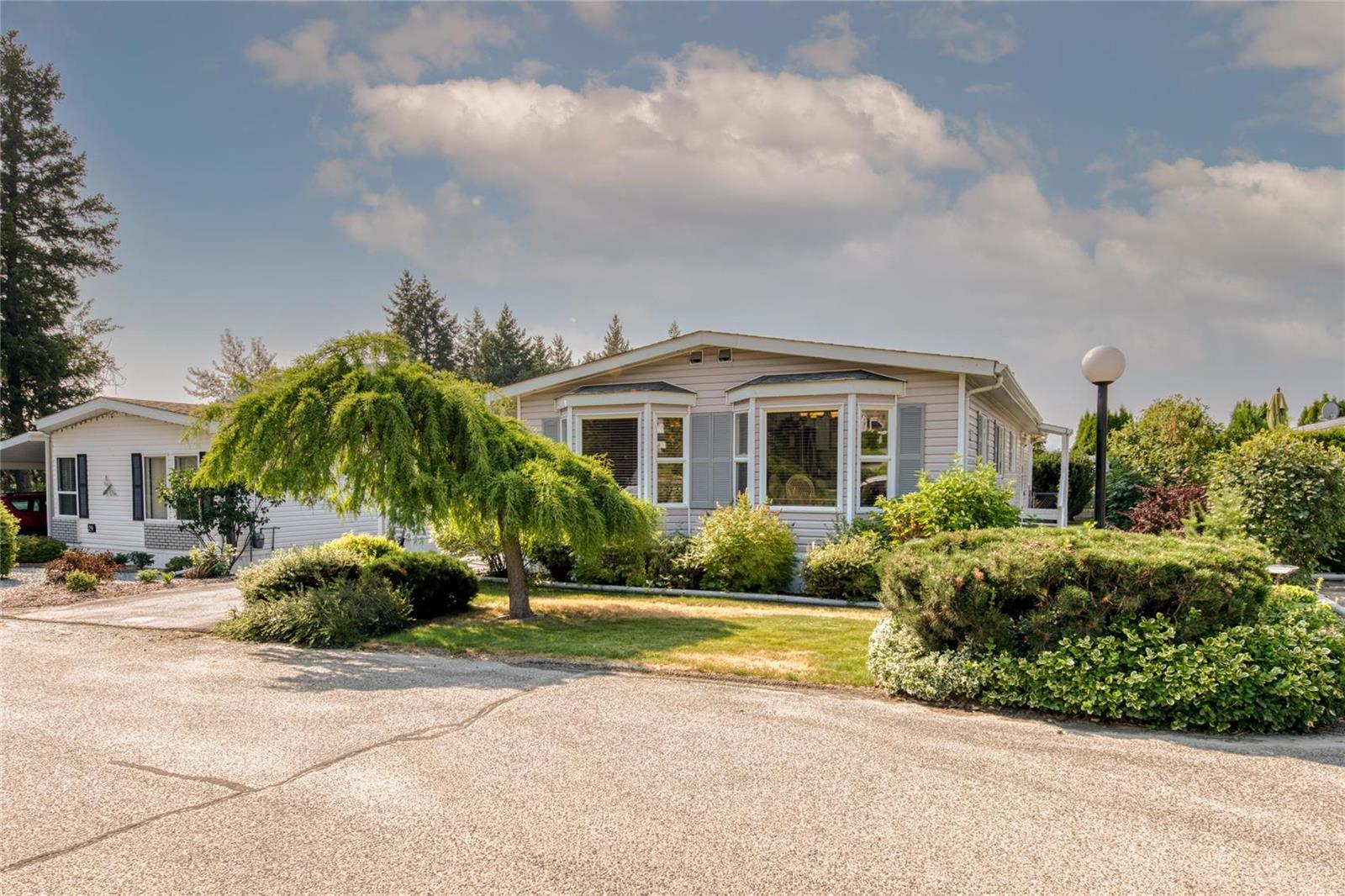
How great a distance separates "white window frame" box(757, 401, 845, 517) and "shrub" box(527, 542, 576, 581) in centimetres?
366

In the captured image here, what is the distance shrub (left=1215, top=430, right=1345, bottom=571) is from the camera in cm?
1117

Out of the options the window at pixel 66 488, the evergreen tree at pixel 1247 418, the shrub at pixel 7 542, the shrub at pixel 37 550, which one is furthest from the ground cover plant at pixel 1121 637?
the window at pixel 66 488

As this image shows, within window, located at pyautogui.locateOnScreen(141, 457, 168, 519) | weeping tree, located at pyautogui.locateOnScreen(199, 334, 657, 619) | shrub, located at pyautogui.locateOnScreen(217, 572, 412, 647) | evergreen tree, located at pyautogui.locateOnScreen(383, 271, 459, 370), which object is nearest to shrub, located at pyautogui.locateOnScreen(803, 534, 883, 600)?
weeping tree, located at pyautogui.locateOnScreen(199, 334, 657, 619)

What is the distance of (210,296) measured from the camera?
14.7 meters

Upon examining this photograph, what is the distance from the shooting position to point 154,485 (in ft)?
56.1

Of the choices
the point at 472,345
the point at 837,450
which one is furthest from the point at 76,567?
the point at 472,345

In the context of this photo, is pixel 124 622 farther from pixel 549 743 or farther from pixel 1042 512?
pixel 1042 512

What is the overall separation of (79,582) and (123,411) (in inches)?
231

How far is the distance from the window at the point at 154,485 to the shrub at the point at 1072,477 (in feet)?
87.8

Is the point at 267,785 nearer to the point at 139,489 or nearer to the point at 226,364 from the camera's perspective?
the point at 139,489

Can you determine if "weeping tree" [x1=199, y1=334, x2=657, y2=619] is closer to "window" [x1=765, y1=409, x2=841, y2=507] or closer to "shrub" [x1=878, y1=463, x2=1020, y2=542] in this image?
"window" [x1=765, y1=409, x2=841, y2=507]

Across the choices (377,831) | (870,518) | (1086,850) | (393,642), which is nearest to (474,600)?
Answer: (393,642)

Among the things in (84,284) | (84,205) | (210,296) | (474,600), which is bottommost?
(474,600)

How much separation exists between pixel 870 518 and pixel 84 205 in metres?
33.3
